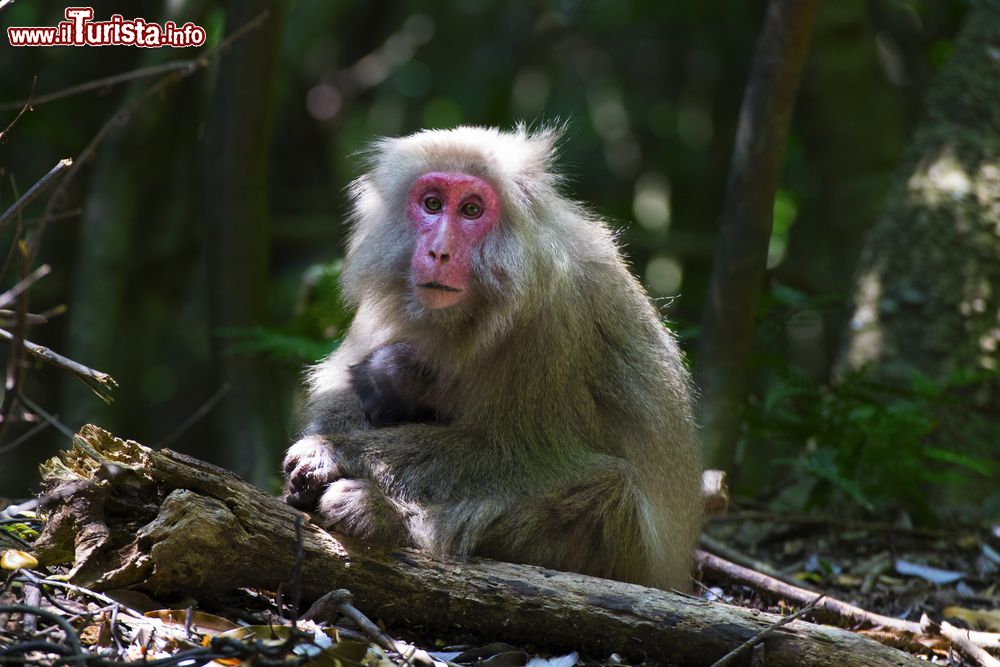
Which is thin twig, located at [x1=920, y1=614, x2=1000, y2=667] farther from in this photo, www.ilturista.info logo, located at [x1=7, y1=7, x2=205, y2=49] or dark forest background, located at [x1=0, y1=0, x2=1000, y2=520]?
www.ilturista.info logo, located at [x1=7, y1=7, x2=205, y2=49]

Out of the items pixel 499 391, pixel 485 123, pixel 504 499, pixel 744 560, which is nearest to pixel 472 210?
pixel 499 391

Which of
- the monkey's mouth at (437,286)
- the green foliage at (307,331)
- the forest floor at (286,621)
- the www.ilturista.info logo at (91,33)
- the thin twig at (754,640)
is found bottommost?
the forest floor at (286,621)

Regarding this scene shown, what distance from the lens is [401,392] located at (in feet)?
18.1

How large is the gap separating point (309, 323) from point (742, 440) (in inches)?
141

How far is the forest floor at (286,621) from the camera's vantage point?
3658 millimetres

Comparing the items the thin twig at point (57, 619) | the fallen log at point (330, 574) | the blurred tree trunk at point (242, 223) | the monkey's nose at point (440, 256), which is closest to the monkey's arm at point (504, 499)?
the fallen log at point (330, 574)

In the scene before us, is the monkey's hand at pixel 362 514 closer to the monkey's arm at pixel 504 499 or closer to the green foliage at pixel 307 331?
the monkey's arm at pixel 504 499

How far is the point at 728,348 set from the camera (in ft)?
24.2

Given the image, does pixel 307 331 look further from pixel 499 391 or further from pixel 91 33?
pixel 499 391

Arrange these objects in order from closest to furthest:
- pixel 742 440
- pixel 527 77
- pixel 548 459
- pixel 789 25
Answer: pixel 548 459, pixel 789 25, pixel 742 440, pixel 527 77

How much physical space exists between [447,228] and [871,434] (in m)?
3.76

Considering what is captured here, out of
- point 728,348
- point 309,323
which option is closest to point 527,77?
point 309,323

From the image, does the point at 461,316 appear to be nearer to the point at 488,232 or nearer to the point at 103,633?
the point at 488,232

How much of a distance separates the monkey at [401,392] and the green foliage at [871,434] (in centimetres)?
301
